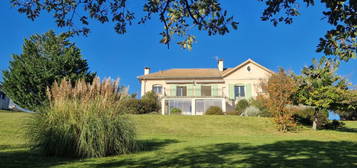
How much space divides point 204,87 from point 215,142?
2396 centimetres

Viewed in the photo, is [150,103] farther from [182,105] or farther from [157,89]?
[157,89]

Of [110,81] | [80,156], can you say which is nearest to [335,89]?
[110,81]

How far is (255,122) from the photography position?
18.8m

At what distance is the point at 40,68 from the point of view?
86.6 ft

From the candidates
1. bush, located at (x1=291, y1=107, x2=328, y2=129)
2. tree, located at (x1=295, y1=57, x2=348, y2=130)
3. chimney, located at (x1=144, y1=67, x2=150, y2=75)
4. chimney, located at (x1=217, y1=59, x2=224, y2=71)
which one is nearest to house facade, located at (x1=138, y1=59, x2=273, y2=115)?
chimney, located at (x1=144, y1=67, x2=150, y2=75)

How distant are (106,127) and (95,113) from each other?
45 cm

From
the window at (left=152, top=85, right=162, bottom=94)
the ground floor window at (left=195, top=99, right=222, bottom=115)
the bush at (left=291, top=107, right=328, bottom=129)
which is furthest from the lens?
the window at (left=152, top=85, right=162, bottom=94)

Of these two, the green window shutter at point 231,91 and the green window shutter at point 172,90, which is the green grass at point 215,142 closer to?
the green window shutter at point 172,90

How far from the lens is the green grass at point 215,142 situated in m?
5.18

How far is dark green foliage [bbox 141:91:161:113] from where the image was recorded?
2759 centimetres

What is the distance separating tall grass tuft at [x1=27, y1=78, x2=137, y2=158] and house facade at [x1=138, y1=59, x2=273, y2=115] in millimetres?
24579

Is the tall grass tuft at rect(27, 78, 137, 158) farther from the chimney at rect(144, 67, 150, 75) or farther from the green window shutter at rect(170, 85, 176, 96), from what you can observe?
the chimney at rect(144, 67, 150, 75)

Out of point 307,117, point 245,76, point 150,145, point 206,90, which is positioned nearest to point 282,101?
point 307,117

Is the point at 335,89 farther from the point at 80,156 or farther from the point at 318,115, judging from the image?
the point at 80,156
